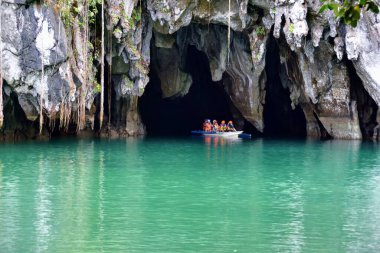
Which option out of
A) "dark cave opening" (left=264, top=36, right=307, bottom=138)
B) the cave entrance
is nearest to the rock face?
"dark cave opening" (left=264, top=36, right=307, bottom=138)

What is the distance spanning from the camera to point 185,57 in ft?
129

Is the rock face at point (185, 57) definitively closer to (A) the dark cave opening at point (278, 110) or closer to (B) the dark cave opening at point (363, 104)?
(B) the dark cave opening at point (363, 104)

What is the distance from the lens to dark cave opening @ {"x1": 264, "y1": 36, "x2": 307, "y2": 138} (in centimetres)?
4175

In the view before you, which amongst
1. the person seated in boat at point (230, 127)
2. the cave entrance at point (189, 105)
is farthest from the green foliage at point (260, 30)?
the person seated in boat at point (230, 127)

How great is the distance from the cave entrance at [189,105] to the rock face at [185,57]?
3.64 metres

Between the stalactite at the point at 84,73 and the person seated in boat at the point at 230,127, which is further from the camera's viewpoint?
the person seated in boat at the point at 230,127

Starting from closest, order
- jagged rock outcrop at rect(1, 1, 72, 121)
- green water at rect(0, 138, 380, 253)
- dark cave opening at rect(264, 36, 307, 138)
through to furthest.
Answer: green water at rect(0, 138, 380, 253) < jagged rock outcrop at rect(1, 1, 72, 121) < dark cave opening at rect(264, 36, 307, 138)

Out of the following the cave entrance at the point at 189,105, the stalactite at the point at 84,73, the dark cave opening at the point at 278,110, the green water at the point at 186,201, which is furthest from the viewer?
the cave entrance at the point at 189,105

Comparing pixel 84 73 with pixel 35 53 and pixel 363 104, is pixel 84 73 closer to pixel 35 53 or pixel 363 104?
pixel 35 53

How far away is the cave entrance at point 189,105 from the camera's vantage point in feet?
144

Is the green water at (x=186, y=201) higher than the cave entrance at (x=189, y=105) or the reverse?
the reverse

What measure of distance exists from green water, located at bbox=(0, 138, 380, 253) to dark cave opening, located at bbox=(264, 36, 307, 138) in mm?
13648

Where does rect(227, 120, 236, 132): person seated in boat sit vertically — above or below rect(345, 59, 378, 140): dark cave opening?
below

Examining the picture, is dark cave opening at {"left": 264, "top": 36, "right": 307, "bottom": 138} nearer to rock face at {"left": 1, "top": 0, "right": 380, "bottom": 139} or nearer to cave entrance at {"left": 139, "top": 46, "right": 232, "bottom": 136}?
rock face at {"left": 1, "top": 0, "right": 380, "bottom": 139}
